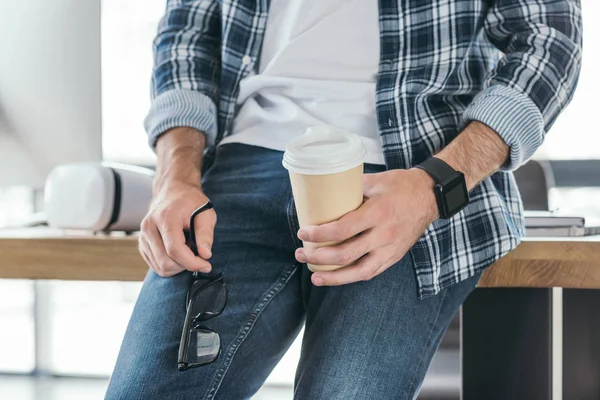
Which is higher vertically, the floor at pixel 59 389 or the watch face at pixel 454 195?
the watch face at pixel 454 195

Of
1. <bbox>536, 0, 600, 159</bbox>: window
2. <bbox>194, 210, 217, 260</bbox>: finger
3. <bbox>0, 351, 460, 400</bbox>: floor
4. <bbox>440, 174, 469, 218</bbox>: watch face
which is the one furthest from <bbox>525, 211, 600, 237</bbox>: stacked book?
<bbox>0, 351, 460, 400</bbox>: floor

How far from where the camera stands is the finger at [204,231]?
32.2 inches

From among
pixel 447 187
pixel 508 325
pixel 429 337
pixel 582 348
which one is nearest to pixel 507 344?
pixel 508 325

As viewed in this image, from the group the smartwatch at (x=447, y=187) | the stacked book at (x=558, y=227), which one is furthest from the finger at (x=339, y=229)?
the stacked book at (x=558, y=227)

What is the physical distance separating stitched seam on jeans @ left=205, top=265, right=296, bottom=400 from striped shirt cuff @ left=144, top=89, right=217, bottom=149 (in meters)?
0.29

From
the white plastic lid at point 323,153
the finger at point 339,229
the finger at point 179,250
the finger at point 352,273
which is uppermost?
the white plastic lid at point 323,153

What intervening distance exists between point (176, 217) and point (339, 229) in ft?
0.85

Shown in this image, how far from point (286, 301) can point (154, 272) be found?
20cm

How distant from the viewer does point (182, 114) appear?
103cm

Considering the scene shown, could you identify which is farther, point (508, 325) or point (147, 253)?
point (508, 325)

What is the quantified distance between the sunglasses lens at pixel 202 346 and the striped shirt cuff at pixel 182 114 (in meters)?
0.36

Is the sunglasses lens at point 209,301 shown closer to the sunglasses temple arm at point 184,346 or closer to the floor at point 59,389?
the sunglasses temple arm at point 184,346

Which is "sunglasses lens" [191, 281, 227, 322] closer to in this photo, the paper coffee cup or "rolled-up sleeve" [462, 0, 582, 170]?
the paper coffee cup

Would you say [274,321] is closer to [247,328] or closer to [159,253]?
[247,328]
